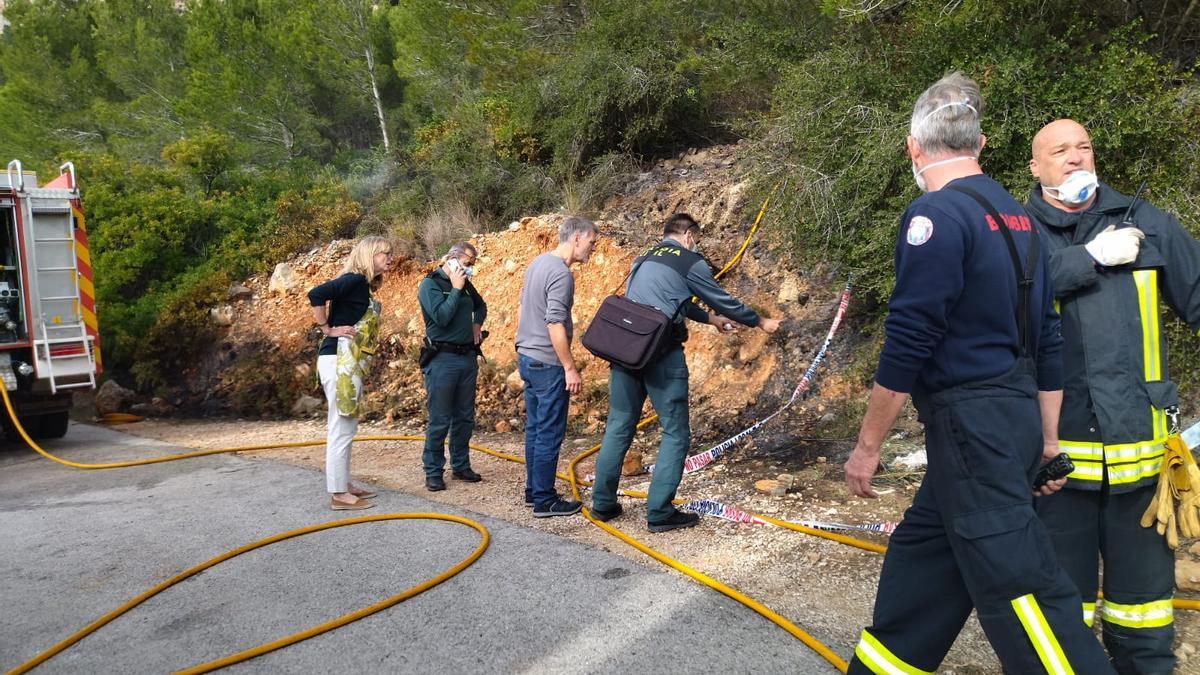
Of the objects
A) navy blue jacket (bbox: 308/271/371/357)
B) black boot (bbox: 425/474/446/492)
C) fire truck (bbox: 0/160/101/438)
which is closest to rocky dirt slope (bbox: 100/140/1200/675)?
black boot (bbox: 425/474/446/492)

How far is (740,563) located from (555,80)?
9.50m

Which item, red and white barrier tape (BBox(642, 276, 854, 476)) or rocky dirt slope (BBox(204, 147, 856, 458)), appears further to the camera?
rocky dirt slope (BBox(204, 147, 856, 458))

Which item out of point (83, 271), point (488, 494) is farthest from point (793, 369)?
point (83, 271)

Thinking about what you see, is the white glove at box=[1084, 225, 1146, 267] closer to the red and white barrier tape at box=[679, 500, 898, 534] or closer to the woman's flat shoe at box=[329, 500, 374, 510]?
the red and white barrier tape at box=[679, 500, 898, 534]

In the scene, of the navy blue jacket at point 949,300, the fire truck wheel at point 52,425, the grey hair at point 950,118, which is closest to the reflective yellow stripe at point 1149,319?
the navy blue jacket at point 949,300

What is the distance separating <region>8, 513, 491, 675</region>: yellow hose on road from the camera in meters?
3.40

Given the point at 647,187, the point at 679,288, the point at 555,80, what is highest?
the point at 555,80

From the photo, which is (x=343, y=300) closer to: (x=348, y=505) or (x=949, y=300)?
(x=348, y=505)

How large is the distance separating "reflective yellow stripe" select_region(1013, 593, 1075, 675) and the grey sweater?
10.6ft

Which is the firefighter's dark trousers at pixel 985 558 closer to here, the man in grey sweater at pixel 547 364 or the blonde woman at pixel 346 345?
the man in grey sweater at pixel 547 364

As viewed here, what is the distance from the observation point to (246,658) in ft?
11.1

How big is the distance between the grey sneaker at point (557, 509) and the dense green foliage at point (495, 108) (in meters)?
3.21

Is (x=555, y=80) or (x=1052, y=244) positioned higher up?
(x=555, y=80)

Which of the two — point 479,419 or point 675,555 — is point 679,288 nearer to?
point 675,555
